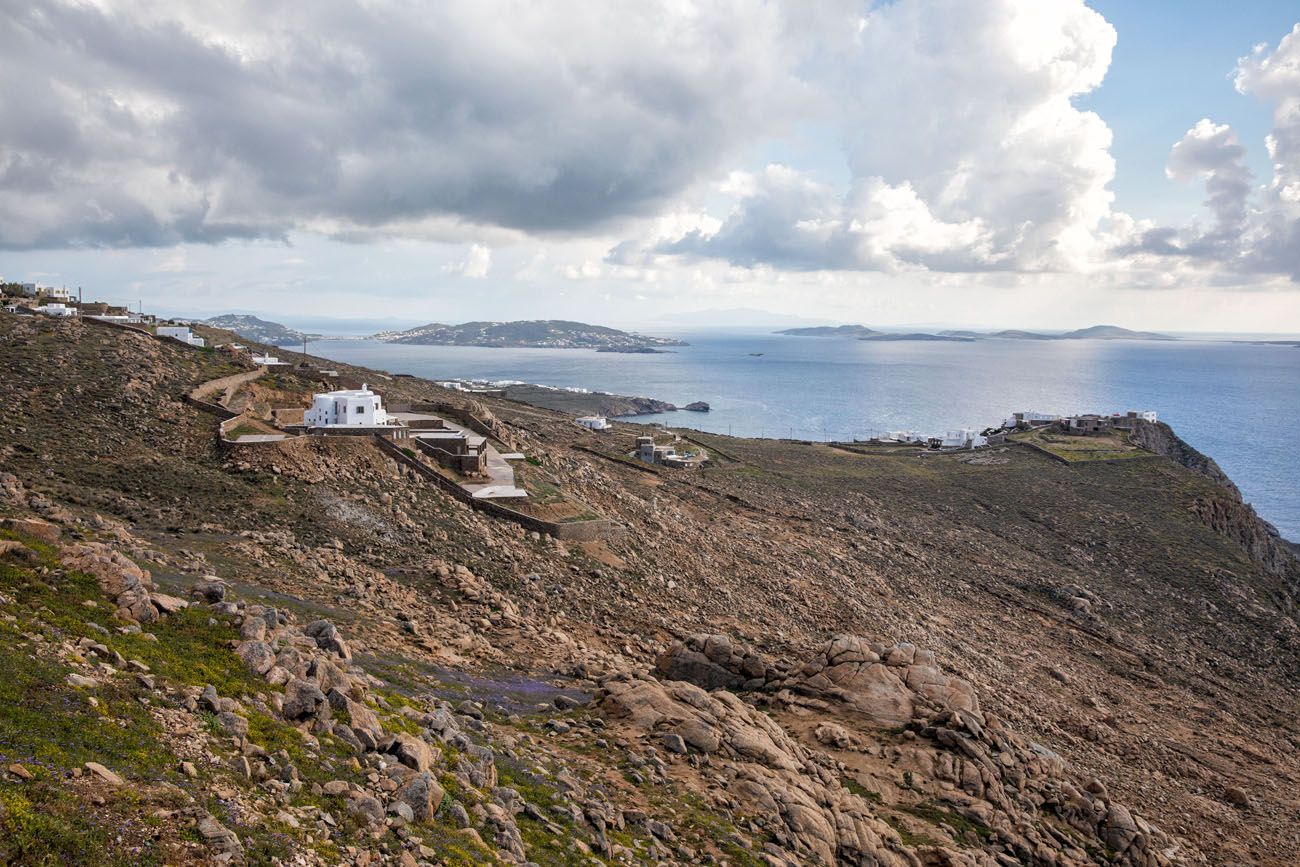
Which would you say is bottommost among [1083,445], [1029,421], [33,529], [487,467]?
[1083,445]

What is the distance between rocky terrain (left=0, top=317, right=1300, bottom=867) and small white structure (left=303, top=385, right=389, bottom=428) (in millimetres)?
3689

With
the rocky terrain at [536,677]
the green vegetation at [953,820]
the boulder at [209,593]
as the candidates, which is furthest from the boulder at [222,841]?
the green vegetation at [953,820]

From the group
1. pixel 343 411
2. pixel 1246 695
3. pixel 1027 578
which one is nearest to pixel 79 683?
pixel 343 411

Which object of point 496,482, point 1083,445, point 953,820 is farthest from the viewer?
point 1083,445

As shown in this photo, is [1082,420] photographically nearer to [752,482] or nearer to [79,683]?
[752,482]

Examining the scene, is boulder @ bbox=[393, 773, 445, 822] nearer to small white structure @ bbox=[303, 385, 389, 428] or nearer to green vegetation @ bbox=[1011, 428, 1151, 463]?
small white structure @ bbox=[303, 385, 389, 428]

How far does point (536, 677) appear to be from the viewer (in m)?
17.3

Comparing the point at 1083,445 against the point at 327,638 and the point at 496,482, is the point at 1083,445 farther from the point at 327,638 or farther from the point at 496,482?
the point at 327,638

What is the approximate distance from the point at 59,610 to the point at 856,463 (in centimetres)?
6593

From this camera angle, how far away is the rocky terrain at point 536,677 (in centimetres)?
879

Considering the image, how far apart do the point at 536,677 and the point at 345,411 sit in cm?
1856

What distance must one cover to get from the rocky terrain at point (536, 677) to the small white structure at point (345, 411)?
369 centimetres

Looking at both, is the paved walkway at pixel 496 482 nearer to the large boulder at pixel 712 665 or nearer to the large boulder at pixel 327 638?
the large boulder at pixel 712 665

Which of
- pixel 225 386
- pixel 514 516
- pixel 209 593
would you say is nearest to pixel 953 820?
pixel 209 593
